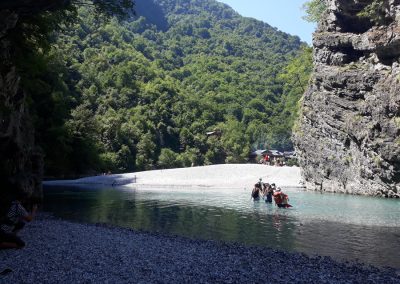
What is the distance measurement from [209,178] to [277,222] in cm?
3504

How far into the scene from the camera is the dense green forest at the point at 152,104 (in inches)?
2308

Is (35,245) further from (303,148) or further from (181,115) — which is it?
(181,115)

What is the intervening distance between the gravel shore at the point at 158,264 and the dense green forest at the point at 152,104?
1342 inches

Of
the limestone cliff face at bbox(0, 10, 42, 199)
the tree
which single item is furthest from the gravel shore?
the tree

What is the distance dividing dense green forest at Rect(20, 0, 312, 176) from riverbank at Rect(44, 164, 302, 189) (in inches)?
285

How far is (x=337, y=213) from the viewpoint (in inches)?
993

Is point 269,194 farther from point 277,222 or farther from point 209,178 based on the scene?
point 209,178

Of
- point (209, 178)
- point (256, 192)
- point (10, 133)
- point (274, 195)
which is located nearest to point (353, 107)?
point (256, 192)

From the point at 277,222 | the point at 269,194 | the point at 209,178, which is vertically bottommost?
Answer: the point at 277,222

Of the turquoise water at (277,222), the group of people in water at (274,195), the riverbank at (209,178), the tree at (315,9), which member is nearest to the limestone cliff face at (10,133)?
the turquoise water at (277,222)

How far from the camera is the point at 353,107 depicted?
134 ft

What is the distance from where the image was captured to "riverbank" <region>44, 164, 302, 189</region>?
52562mm

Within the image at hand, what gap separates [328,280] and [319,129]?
38745 mm

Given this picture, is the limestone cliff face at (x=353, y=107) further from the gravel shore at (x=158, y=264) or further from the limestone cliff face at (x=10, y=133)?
the limestone cliff face at (x=10, y=133)
